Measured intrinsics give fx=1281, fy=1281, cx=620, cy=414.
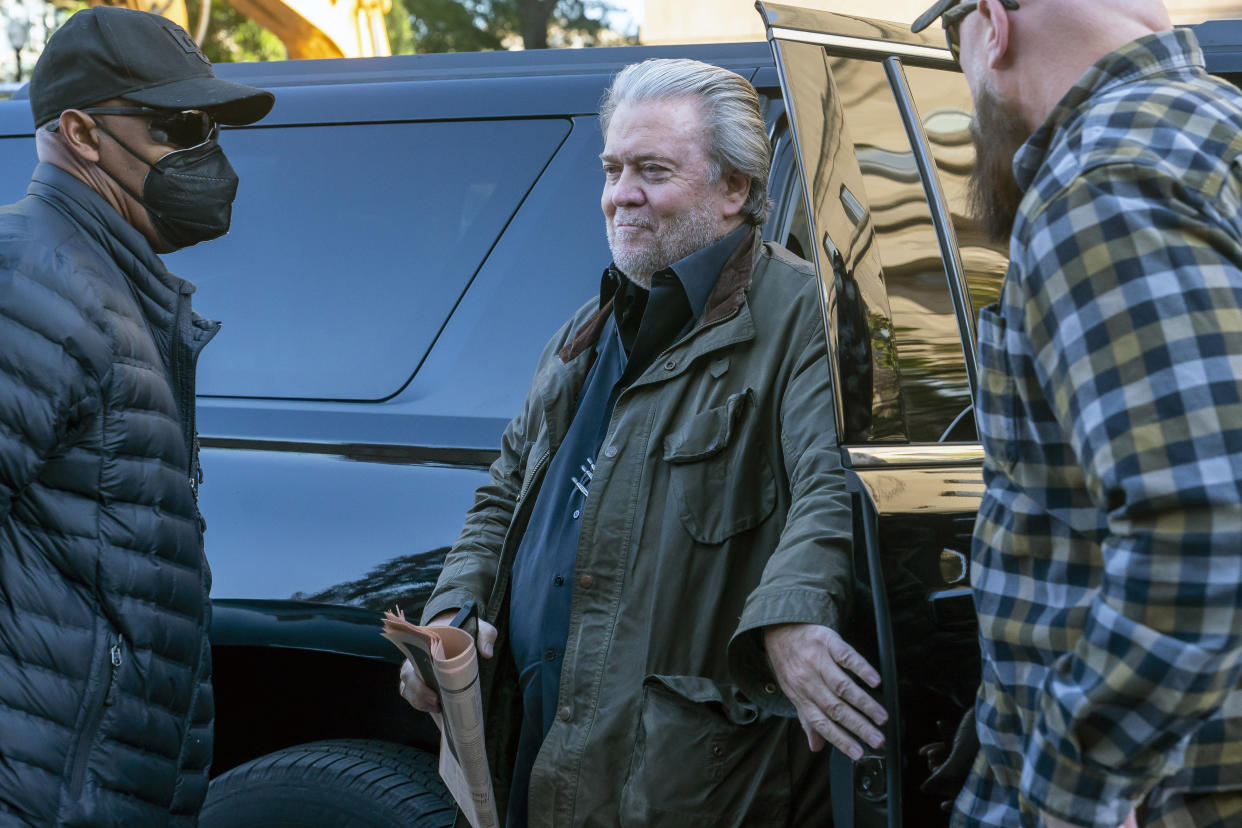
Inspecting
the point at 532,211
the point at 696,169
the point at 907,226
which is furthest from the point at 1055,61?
the point at 532,211

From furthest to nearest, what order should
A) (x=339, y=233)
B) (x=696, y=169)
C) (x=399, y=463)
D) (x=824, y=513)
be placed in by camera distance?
(x=339, y=233)
(x=399, y=463)
(x=696, y=169)
(x=824, y=513)

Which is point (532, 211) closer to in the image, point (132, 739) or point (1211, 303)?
point (132, 739)

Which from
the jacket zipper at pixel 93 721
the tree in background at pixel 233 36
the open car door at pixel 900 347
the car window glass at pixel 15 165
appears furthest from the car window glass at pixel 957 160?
the tree in background at pixel 233 36

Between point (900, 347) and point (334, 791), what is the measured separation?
1322mm

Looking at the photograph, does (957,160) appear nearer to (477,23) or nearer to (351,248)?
(351,248)

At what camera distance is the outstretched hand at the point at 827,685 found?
162cm

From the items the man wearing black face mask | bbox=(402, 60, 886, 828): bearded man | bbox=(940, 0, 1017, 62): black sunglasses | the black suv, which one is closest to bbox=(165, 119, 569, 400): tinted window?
the black suv

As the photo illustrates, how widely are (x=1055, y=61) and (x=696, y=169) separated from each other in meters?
0.96

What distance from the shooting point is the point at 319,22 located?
8.62 m

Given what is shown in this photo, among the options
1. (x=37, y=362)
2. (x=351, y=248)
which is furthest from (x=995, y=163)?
(x=351, y=248)

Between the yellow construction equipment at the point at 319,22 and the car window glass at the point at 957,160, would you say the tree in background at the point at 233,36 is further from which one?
the car window glass at the point at 957,160

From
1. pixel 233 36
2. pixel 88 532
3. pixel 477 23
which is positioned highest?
pixel 88 532

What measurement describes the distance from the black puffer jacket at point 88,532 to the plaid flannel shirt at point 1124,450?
1.24 meters

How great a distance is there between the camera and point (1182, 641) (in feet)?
3.50
